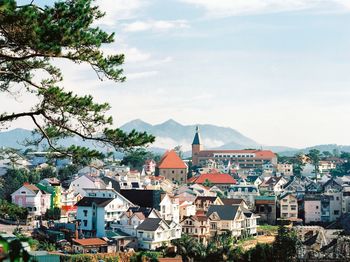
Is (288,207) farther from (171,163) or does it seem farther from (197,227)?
(171,163)

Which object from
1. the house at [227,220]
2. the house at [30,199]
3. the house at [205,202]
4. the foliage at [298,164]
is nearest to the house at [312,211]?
the house at [205,202]

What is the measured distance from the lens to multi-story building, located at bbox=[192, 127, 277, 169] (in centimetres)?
11069

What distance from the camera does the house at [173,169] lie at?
7738 centimetres

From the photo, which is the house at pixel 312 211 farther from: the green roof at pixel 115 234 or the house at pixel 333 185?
the green roof at pixel 115 234

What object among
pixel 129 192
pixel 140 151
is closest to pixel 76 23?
pixel 140 151

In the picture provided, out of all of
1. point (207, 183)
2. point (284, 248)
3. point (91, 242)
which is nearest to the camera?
point (284, 248)

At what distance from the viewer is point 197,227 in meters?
38.9

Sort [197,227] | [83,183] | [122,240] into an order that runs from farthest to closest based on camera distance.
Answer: [83,183], [197,227], [122,240]

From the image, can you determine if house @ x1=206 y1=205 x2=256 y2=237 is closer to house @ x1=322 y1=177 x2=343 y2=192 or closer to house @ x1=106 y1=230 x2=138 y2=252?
house @ x1=106 y1=230 x2=138 y2=252

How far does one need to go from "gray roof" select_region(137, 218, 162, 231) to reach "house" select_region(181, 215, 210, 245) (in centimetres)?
446

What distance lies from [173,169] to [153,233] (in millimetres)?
43833

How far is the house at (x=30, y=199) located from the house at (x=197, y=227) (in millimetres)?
10856

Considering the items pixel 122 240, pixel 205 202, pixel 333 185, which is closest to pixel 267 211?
pixel 205 202

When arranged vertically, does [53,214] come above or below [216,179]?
below
